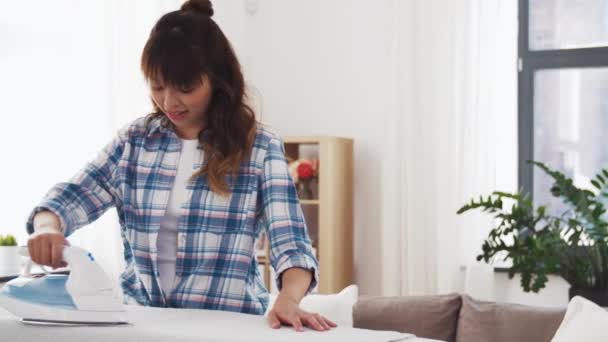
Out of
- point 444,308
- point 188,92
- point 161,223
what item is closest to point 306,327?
point 161,223

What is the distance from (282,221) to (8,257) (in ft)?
6.93

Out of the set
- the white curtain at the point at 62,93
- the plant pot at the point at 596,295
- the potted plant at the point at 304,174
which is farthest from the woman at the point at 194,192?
the potted plant at the point at 304,174

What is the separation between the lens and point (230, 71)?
1.66 meters

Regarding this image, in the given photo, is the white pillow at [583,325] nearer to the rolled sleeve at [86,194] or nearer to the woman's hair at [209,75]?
the woman's hair at [209,75]

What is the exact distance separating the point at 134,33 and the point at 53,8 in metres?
0.35

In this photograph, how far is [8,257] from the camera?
3.41m

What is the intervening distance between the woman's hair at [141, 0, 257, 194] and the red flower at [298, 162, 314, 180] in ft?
9.22

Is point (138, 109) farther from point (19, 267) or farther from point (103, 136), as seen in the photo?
point (19, 267)

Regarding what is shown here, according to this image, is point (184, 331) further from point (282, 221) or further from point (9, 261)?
point (9, 261)

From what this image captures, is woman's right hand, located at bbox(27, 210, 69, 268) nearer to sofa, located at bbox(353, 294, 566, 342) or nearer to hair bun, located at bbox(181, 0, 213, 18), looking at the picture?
hair bun, located at bbox(181, 0, 213, 18)

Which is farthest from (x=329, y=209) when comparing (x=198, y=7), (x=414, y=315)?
(x=198, y=7)

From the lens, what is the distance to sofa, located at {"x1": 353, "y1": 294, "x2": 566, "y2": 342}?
9.11 feet

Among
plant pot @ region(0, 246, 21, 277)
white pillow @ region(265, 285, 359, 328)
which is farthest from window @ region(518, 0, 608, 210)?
A: plant pot @ region(0, 246, 21, 277)

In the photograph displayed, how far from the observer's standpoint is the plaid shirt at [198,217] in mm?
1604
